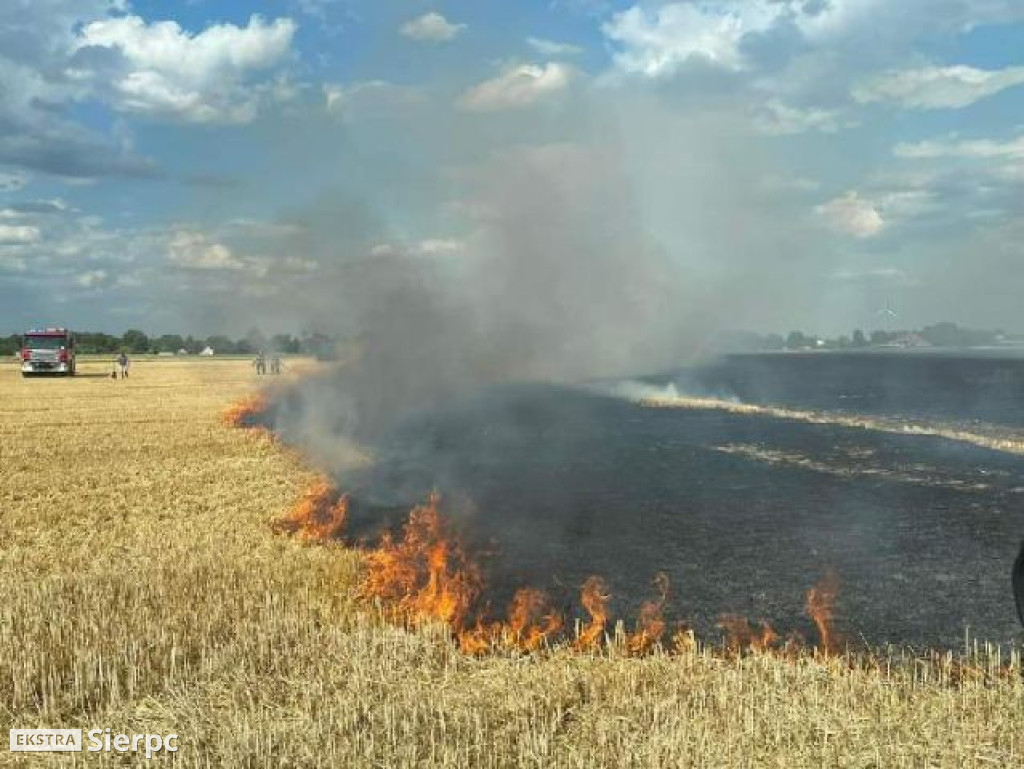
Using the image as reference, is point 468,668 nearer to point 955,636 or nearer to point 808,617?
point 808,617

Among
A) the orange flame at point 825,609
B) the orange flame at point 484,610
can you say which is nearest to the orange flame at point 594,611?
the orange flame at point 484,610

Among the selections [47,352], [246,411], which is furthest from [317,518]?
[47,352]

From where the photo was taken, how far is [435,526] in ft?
54.2

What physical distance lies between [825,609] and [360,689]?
7042 mm

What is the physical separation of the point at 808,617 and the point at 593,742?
5.77 meters

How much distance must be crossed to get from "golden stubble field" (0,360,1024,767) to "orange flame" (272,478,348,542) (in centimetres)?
153

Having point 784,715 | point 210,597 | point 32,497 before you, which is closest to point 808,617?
point 784,715

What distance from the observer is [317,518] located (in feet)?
54.4

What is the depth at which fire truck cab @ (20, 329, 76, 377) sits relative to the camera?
6681 cm

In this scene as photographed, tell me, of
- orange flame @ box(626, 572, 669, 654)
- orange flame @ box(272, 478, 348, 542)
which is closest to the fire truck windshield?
orange flame @ box(272, 478, 348, 542)

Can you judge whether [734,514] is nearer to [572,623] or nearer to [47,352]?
[572,623]

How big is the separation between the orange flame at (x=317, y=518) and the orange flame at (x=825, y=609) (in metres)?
8.21

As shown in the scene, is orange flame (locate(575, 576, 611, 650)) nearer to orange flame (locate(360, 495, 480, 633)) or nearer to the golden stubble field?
the golden stubble field

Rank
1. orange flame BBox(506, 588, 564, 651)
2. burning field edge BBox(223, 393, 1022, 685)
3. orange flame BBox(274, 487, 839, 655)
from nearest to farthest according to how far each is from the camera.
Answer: burning field edge BBox(223, 393, 1022, 685), orange flame BBox(506, 588, 564, 651), orange flame BBox(274, 487, 839, 655)
